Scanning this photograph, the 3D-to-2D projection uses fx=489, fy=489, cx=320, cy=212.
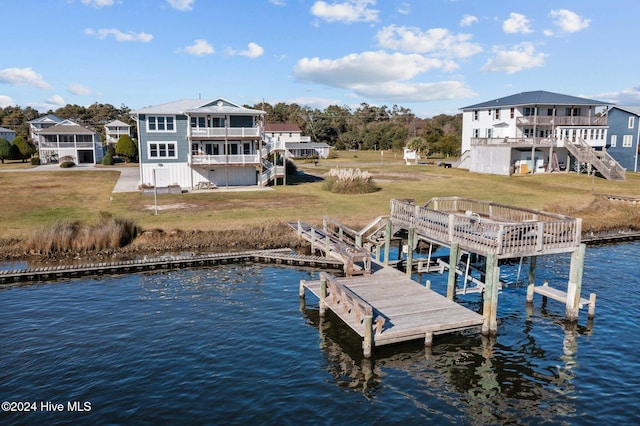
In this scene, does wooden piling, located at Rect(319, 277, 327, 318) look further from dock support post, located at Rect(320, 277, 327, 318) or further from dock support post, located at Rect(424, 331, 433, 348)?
dock support post, located at Rect(424, 331, 433, 348)

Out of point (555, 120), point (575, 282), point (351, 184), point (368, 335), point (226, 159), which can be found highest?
point (555, 120)

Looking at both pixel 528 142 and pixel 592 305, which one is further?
pixel 528 142

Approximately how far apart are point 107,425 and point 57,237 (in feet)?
62.7

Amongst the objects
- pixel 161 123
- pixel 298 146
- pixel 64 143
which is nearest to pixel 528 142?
pixel 161 123

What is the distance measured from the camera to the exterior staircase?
2216 inches

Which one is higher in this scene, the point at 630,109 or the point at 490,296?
the point at 630,109

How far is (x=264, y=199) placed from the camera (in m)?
43.0

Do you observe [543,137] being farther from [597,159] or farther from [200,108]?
[200,108]

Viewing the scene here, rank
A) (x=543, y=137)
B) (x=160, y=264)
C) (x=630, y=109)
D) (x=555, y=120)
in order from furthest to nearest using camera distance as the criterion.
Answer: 1. (x=630, y=109)
2. (x=543, y=137)
3. (x=555, y=120)
4. (x=160, y=264)

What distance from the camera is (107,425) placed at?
12.3 m

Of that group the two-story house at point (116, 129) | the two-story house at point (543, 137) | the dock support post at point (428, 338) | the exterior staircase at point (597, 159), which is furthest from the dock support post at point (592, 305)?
the two-story house at point (116, 129)

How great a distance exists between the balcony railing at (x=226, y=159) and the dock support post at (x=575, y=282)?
36.0m

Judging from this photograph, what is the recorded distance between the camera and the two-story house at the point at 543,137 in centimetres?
6084

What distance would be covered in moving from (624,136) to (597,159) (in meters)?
10.9
